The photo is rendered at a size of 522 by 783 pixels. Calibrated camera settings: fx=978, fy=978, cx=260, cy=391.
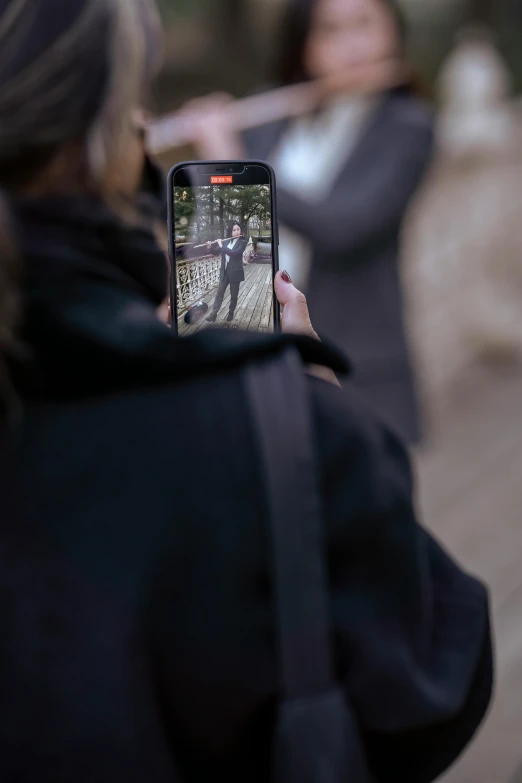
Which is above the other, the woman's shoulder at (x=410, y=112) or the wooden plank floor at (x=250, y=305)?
the wooden plank floor at (x=250, y=305)

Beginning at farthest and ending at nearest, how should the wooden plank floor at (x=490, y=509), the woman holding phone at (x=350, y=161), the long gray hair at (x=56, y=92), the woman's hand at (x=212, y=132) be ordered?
the woman holding phone at (x=350, y=161), the wooden plank floor at (x=490, y=509), the woman's hand at (x=212, y=132), the long gray hair at (x=56, y=92)

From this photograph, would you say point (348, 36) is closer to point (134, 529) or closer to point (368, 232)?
point (368, 232)

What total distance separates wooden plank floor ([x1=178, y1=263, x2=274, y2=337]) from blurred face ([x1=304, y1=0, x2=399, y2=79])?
1.76 m

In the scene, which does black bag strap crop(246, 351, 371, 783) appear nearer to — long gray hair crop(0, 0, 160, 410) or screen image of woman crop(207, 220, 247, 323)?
screen image of woman crop(207, 220, 247, 323)

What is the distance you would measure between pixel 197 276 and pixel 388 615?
314 millimetres

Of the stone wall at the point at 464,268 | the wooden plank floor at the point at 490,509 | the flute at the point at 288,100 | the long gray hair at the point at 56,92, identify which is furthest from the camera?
the stone wall at the point at 464,268

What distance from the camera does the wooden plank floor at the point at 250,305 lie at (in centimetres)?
75

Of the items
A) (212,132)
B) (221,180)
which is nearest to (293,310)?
(221,180)

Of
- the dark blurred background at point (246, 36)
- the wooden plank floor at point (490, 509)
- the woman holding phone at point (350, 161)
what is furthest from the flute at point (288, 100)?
the dark blurred background at point (246, 36)

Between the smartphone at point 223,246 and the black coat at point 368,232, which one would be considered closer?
the smartphone at point 223,246

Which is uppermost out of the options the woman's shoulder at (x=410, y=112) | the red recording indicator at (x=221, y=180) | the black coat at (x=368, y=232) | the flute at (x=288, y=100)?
the red recording indicator at (x=221, y=180)

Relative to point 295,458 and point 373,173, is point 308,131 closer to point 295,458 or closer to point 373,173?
point 373,173

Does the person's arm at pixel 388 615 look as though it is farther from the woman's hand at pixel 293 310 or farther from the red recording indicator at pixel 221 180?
the red recording indicator at pixel 221 180

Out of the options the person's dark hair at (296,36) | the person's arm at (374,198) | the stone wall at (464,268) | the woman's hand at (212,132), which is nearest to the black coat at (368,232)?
the person's arm at (374,198)
